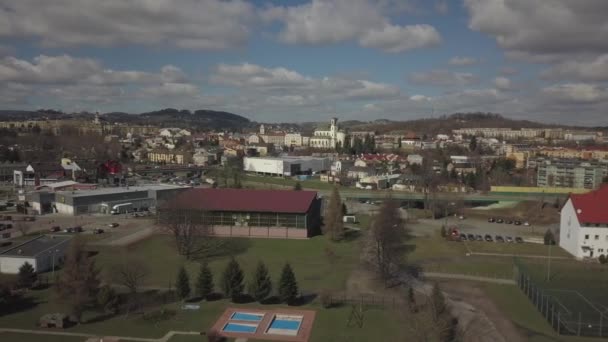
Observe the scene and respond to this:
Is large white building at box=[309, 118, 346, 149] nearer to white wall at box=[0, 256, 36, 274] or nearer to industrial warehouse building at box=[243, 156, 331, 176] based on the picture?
industrial warehouse building at box=[243, 156, 331, 176]

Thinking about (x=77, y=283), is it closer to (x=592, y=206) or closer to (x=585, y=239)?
(x=585, y=239)

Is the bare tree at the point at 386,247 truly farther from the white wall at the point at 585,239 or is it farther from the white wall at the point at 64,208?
the white wall at the point at 64,208

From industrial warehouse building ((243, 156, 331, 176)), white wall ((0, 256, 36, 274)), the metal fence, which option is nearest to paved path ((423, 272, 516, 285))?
the metal fence

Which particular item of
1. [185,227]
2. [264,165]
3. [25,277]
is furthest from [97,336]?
[264,165]

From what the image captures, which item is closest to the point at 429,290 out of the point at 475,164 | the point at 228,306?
the point at 228,306

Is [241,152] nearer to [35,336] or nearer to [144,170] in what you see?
[144,170]

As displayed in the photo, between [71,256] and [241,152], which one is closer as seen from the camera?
[71,256]

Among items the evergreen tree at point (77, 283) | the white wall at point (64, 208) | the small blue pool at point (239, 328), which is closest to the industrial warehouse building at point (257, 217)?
the evergreen tree at point (77, 283)
